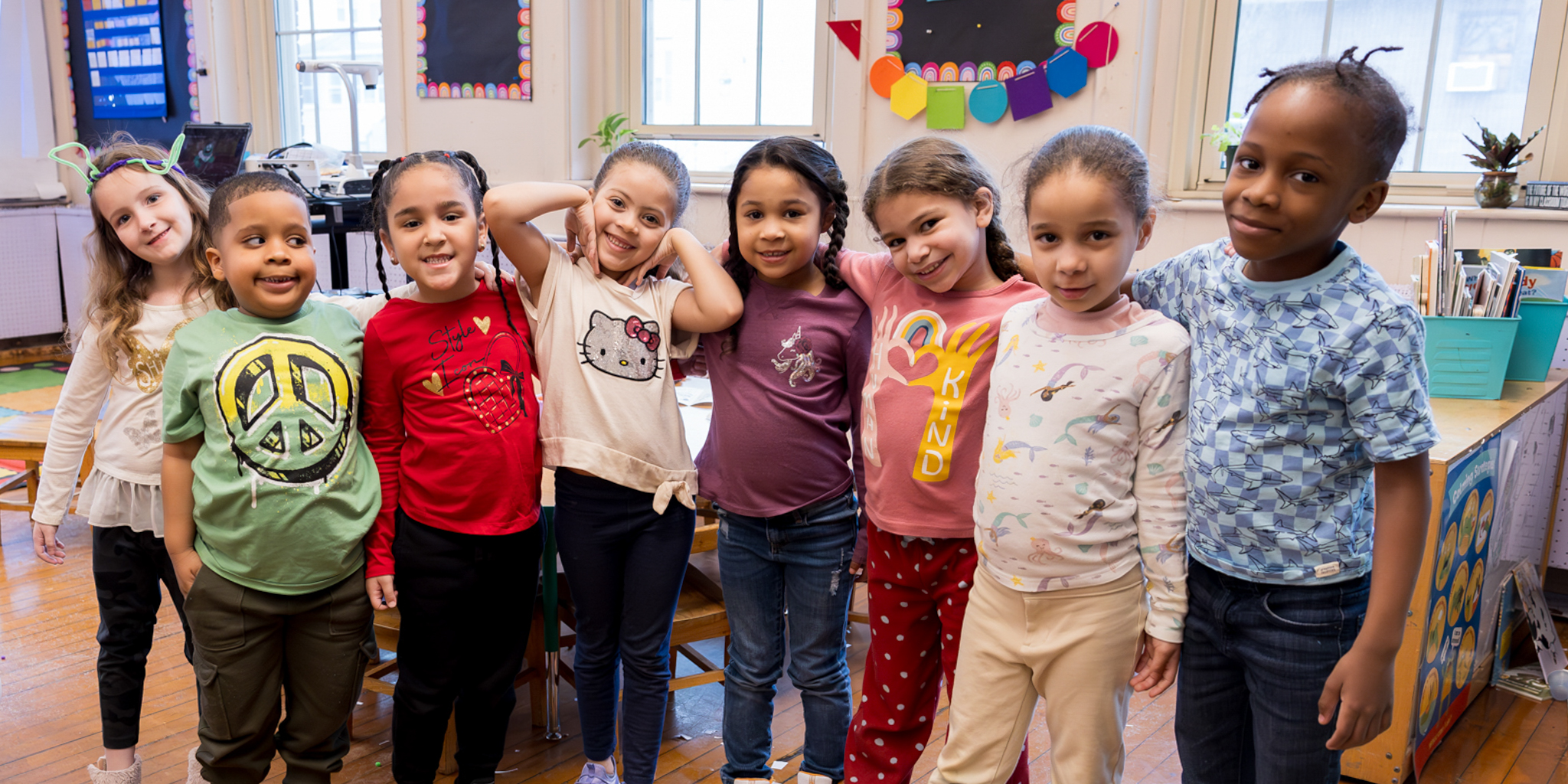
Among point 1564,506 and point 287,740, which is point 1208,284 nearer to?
point 287,740

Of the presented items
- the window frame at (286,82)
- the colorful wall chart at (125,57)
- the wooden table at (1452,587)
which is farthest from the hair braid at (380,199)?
the colorful wall chart at (125,57)

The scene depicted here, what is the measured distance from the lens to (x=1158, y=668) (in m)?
1.21

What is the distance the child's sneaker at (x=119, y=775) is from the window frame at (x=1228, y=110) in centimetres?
316

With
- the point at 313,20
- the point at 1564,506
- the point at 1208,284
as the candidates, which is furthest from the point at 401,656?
the point at 313,20

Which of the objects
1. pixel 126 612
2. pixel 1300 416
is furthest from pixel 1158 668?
pixel 126 612

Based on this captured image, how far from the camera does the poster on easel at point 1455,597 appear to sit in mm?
1867

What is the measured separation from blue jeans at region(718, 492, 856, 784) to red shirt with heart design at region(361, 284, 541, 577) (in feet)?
1.16

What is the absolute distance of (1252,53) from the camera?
3176 mm

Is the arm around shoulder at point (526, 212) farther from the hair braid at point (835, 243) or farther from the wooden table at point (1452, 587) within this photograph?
the wooden table at point (1452, 587)

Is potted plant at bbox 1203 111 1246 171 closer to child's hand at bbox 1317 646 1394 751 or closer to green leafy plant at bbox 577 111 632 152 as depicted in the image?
child's hand at bbox 1317 646 1394 751

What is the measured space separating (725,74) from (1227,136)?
7.21ft

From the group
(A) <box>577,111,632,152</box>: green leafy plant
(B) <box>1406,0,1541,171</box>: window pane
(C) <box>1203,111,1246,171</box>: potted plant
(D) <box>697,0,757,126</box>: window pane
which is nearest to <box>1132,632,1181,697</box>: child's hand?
(C) <box>1203,111,1246,171</box>: potted plant

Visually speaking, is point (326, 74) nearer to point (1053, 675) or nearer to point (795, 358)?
point (795, 358)

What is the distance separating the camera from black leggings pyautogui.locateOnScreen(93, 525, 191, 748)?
1.67 metres
